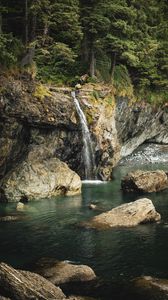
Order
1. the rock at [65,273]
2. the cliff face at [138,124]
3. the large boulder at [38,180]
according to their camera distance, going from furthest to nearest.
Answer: the cliff face at [138,124]
the large boulder at [38,180]
the rock at [65,273]

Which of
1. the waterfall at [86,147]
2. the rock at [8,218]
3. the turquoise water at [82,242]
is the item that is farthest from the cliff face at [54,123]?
the rock at [8,218]

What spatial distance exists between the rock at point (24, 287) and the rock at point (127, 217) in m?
10.4

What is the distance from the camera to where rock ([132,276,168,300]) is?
15.3 m

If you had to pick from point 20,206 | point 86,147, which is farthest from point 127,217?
point 86,147

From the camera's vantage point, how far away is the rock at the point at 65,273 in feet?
55.2

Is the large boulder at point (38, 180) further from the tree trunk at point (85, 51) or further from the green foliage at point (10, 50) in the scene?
the tree trunk at point (85, 51)

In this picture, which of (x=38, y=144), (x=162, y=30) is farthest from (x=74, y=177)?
(x=162, y=30)

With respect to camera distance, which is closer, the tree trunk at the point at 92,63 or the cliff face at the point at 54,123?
the cliff face at the point at 54,123

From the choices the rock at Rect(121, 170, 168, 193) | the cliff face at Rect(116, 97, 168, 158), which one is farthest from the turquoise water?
the cliff face at Rect(116, 97, 168, 158)

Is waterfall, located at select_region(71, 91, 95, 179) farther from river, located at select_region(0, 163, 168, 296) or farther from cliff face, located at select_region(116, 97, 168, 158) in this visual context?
river, located at select_region(0, 163, 168, 296)

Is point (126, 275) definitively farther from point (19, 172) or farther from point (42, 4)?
point (42, 4)

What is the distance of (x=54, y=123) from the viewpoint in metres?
38.3

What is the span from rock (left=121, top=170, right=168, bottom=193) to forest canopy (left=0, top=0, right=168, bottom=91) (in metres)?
13.4

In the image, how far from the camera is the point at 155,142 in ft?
210
